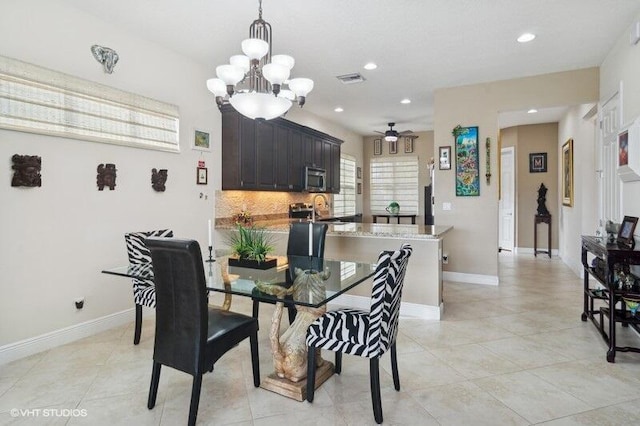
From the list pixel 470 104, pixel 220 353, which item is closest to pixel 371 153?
pixel 470 104

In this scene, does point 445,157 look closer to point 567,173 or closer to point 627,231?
point 627,231

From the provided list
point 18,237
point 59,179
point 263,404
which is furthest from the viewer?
point 59,179

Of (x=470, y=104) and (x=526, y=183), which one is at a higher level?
(x=470, y=104)

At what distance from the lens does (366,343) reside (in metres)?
2.07

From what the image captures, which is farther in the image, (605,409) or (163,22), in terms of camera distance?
(163,22)

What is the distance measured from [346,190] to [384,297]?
662 cm

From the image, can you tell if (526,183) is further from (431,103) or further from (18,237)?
(18,237)

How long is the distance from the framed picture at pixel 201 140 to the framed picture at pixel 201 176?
24 cm

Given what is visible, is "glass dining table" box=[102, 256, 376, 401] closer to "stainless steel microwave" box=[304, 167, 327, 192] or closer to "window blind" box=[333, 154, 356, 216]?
"stainless steel microwave" box=[304, 167, 327, 192]

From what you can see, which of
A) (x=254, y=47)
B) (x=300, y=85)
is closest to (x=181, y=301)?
(x=254, y=47)

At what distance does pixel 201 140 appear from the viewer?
448 centimetres

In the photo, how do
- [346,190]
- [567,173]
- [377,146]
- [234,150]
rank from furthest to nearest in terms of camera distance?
[377,146] → [346,190] → [567,173] → [234,150]

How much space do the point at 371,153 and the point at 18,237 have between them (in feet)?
24.9

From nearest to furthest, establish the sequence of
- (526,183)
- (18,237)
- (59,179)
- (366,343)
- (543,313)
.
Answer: (366,343) → (18,237) → (59,179) → (543,313) → (526,183)
